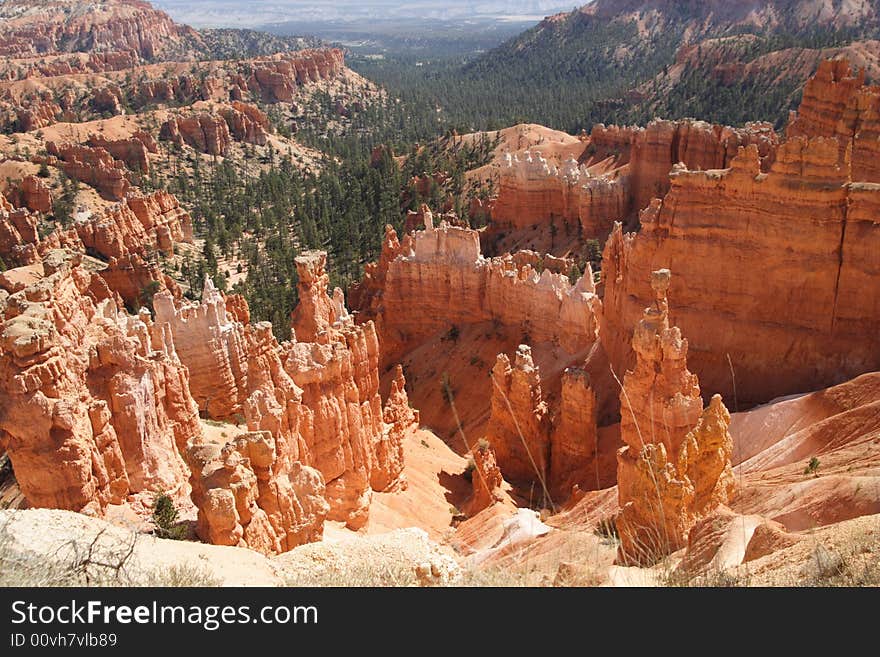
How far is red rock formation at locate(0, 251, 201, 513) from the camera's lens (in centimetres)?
1237

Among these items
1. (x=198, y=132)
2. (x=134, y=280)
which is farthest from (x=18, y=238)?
(x=198, y=132)

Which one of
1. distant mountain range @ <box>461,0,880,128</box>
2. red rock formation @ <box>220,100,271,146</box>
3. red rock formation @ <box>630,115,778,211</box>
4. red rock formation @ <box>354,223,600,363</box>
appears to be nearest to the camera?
red rock formation @ <box>354,223,600,363</box>

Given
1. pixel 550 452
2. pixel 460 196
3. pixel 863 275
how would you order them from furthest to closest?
1. pixel 460 196
2. pixel 550 452
3. pixel 863 275

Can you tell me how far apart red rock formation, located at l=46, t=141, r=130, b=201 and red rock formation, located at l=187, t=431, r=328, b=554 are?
199 ft

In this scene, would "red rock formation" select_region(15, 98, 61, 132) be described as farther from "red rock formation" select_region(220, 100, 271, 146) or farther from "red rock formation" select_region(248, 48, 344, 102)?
"red rock formation" select_region(248, 48, 344, 102)

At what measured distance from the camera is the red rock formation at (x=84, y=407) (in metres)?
12.4

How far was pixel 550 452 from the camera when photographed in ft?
76.6

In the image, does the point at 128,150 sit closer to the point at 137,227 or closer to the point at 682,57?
the point at 137,227

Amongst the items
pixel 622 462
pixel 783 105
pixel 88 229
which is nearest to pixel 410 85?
pixel 783 105

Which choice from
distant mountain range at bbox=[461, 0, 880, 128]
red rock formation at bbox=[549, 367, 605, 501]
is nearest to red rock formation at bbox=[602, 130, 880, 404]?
red rock formation at bbox=[549, 367, 605, 501]

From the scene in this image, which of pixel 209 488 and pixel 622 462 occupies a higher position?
pixel 209 488

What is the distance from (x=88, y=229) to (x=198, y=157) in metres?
46.4

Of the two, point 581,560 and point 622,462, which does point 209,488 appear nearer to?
point 581,560
